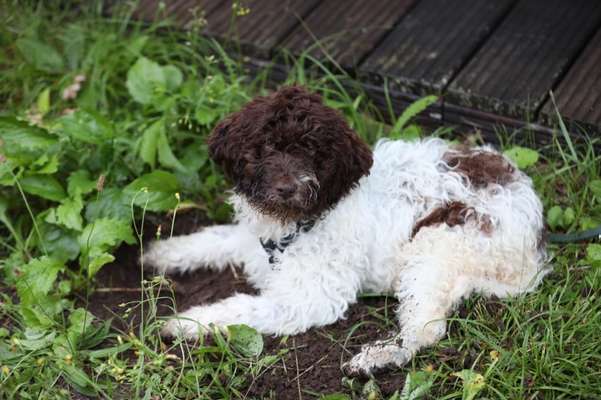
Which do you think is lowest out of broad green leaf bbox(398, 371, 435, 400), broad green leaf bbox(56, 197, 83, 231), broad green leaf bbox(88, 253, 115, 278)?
broad green leaf bbox(398, 371, 435, 400)

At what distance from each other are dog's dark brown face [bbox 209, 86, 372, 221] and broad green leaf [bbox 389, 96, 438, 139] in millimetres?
978

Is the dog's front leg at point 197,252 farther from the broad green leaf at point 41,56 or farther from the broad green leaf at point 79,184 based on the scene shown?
the broad green leaf at point 41,56

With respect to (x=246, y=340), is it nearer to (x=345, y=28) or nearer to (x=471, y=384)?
(x=471, y=384)

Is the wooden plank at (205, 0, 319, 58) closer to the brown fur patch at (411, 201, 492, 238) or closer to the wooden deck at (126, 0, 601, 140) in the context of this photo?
the wooden deck at (126, 0, 601, 140)

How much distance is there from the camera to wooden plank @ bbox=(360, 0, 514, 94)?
15.8 feet

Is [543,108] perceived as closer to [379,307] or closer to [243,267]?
[379,307]

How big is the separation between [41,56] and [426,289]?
3.25 meters

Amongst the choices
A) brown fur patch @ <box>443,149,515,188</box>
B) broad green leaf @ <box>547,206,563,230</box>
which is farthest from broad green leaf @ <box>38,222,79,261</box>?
broad green leaf @ <box>547,206,563,230</box>

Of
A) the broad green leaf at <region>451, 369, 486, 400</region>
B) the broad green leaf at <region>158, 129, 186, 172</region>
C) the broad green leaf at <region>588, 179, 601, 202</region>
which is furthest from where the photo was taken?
the broad green leaf at <region>158, 129, 186, 172</region>

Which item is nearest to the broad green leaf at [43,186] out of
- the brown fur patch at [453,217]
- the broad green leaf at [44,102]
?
the broad green leaf at [44,102]

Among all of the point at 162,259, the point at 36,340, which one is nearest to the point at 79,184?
the point at 162,259

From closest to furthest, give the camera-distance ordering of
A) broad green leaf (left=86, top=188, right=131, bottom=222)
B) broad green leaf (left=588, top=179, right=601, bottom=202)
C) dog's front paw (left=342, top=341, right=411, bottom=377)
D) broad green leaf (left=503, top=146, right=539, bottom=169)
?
dog's front paw (left=342, top=341, right=411, bottom=377) → broad green leaf (left=588, top=179, right=601, bottom=202) → broad green leaf (left=86, top=188, right=131, bottom=222) → broad green leaf (left=503, top=146, right=539, bottom=169)

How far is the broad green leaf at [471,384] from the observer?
3184 millimetres

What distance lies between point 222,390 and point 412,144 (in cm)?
163
